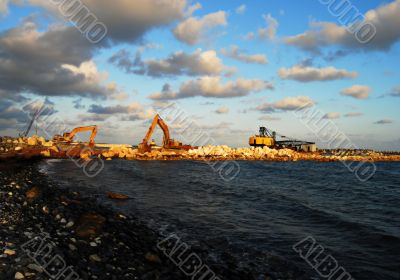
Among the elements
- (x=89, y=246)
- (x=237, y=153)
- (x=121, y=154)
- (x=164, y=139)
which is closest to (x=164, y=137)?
(x=164, y=139)

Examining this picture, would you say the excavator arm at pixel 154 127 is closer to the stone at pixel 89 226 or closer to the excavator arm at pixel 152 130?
the excavator arm at pixel 152 130

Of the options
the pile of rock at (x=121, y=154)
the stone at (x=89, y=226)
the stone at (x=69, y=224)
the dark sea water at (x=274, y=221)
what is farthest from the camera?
the pile of rock at (x=121, y=154)

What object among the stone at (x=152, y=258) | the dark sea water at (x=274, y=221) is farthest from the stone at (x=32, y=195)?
the stone at (x=152, y=258)

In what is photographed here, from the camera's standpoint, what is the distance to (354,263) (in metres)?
10.1

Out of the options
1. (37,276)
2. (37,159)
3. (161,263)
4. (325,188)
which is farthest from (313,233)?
(37,159)

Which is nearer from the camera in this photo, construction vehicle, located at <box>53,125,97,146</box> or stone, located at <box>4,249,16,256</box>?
stone, located at <box>4,249,16,256</box>

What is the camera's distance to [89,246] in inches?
338

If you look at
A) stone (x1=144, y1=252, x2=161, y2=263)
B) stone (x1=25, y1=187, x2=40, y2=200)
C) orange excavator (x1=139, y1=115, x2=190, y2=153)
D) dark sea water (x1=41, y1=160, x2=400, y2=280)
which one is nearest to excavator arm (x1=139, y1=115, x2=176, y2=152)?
orange excavator (x1=139, y1=115, x2=190, y2=153)

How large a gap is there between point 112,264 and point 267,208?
1227 centimetres

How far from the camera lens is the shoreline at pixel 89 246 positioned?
23.3 feet

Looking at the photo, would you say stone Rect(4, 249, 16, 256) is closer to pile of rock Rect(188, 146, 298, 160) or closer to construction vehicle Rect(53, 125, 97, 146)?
pile of rock Rect(188, 146, 298, 160)

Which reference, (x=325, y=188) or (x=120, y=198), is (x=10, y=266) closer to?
(x=120, y=198)

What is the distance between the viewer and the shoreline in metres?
7.09

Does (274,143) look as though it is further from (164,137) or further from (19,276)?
(19,276)
